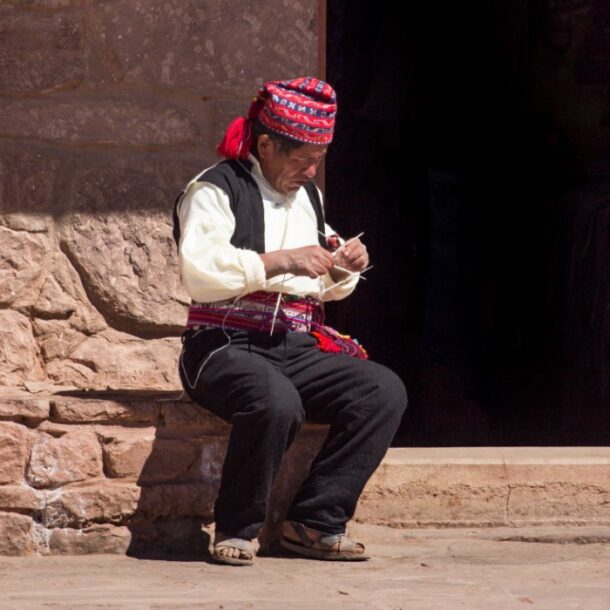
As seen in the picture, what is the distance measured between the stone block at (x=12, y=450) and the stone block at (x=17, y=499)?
0.08 feet

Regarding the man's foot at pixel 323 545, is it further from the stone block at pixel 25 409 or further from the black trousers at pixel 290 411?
the stone block at pixel 25 409

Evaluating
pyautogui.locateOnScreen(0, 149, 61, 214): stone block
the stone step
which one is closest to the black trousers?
the stone step

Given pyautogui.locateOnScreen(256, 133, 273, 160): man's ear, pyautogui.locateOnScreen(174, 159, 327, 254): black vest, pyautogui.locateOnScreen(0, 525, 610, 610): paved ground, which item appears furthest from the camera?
pyautogui.locateOnScreen(256, 133, 273, 160): man's ear

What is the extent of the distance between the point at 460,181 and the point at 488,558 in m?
2.58

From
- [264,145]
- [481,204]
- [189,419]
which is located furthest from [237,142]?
[481,204]

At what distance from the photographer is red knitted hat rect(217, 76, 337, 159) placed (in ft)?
13.1

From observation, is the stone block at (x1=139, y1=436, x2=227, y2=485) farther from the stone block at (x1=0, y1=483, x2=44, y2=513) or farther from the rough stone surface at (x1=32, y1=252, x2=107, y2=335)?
the rough stone surface at (x1=32, y1=252, x2=107, y2=335)

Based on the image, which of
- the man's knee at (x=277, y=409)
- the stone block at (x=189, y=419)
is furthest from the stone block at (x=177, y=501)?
the man's knee at (x=277, y=409)

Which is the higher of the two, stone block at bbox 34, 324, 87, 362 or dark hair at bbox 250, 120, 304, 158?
dark hair at bbox 250, 120, 304, 158

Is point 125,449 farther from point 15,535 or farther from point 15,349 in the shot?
point 15,349

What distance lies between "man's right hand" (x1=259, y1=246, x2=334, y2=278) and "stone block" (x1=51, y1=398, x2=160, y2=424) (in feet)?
1.78

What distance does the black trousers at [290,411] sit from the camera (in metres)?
3.84

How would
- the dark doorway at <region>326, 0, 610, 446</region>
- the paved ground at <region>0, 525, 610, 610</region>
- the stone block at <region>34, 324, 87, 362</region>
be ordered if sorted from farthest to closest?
the dark doorway at <region>326, 0, 610, 446</region> → the stone block at <region>34, 324, 87, 362</region> → the paved ground at <region>0, 525, 610, 610</region>

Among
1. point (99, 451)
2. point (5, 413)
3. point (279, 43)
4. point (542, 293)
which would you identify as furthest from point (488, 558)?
point (542, 293)
